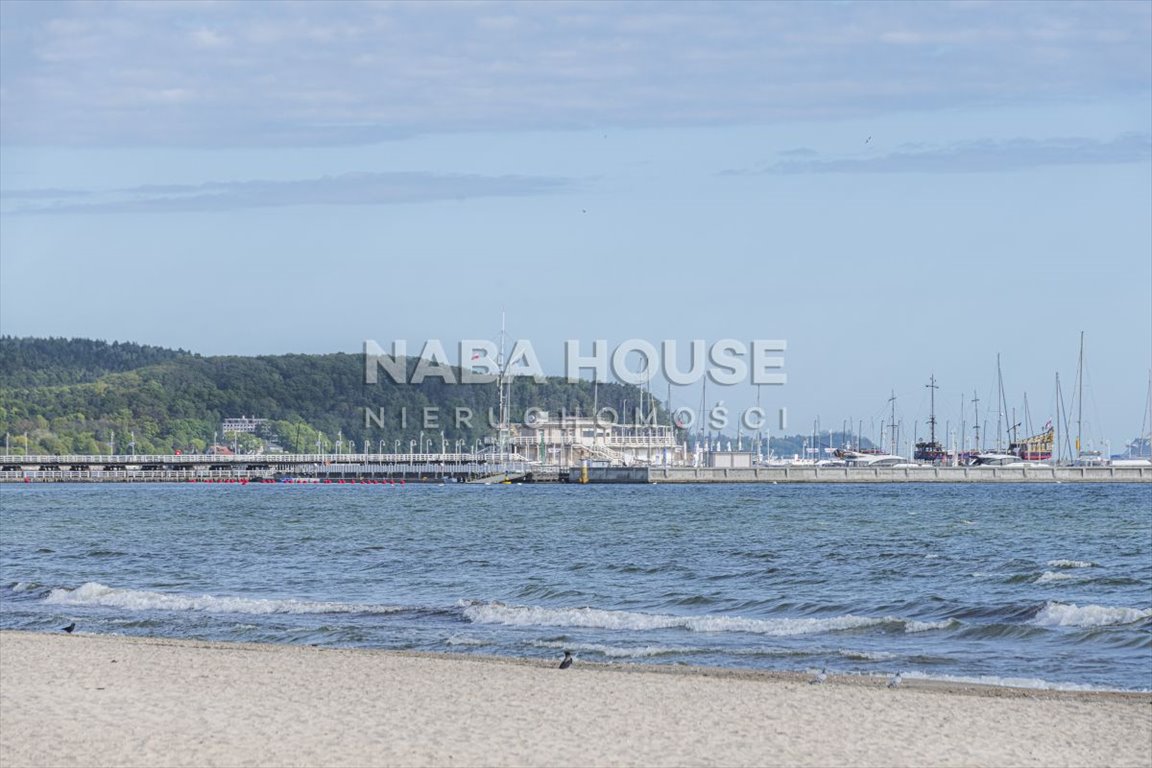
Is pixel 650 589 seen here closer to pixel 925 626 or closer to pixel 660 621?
pixel 660 621

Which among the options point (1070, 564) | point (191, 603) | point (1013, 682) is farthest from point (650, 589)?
point (1013, 682)

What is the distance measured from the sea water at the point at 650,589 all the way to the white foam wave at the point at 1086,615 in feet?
0.19

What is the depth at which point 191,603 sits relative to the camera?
95.4 ft

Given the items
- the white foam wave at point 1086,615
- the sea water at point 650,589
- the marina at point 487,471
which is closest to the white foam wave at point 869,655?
the sea water at point 650,589

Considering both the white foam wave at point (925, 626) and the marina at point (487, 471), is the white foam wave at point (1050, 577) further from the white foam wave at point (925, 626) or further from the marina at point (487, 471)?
the marina at point (487, 471)

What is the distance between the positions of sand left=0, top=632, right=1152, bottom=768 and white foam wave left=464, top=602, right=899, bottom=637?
5164 millimetres

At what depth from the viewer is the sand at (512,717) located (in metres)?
13.4

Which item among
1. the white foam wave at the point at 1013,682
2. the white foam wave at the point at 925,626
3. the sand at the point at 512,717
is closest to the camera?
the sand at the point at 512,717

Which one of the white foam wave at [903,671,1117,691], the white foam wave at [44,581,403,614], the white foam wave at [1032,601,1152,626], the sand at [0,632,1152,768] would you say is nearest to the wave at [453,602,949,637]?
the white foam wave at [1032,601,1152,626]

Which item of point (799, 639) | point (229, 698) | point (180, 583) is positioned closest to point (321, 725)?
point (229, 698)

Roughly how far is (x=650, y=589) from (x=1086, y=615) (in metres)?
9.91

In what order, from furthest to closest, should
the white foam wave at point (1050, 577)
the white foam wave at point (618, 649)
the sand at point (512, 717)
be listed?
the white foam wave at point (1050, 577), the white foam wave at point (618, 649), the sand at point (512, 717)

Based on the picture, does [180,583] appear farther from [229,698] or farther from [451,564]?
[229,698]

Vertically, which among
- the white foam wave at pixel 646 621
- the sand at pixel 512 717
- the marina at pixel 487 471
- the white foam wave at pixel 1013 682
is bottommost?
the white foam wave at pixel 1013 682
